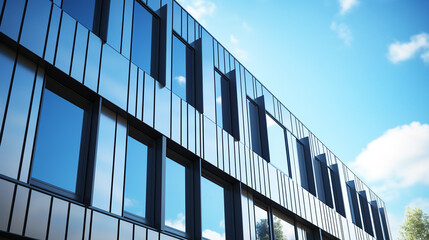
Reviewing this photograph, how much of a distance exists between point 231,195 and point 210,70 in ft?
13.8

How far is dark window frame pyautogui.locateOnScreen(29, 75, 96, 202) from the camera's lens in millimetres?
8258

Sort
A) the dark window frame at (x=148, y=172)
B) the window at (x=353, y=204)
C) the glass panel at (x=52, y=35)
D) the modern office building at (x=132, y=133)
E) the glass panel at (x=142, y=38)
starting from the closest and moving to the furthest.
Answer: the modern office building at (x=132, y=133) → the glass panel at (x=52, y=35) → the dark window frame at (x=148, y=172) → the glass panel at (x=142, y=38) → the window at (x=353, y=204)

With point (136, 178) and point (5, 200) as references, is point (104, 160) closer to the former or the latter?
point (136, 178)

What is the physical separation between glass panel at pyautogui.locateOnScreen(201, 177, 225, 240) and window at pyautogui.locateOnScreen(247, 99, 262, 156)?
3207mm

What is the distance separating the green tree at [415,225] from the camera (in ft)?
131

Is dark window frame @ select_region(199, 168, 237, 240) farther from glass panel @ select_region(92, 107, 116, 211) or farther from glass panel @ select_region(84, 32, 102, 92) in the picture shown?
glass panel @ select_region(84, 32, 102, 92)

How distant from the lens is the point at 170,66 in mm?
12664

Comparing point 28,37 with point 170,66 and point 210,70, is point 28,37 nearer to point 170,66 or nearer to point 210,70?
point 170,66

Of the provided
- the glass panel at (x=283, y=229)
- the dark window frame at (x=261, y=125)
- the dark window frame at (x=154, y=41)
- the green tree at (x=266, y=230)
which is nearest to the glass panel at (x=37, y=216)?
the dark window frame at (x=154, y=41)

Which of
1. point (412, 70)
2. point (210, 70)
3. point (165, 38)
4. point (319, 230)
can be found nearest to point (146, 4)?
point (165, 38)

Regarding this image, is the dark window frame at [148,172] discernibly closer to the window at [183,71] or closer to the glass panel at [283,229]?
the window at [183,71]

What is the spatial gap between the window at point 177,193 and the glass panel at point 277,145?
5.93 meters

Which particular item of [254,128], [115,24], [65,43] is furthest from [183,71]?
[65,43]

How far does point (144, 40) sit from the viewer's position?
1230 cm
